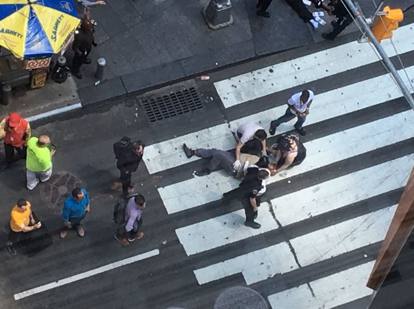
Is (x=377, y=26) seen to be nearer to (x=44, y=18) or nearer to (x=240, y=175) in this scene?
(x=240, y=175)

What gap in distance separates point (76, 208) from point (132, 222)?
1.05 meters

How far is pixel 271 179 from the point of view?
18078mm

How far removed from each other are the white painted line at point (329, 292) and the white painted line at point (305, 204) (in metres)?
1.37

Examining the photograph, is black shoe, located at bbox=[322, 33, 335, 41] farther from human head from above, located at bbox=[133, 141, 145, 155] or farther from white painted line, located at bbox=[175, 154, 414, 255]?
human head from above, located at bbox=[133, 141, 145, 155]

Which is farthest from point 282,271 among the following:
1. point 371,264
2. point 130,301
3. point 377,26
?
point 377,26

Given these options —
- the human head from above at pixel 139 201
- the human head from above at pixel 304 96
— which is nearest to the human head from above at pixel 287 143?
the human head from above at pixel 304 96

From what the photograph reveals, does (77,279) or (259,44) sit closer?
(77,279)

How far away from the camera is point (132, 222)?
15.9 meters

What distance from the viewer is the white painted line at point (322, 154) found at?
17.7 metres

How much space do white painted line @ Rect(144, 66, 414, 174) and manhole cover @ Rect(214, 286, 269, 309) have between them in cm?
301

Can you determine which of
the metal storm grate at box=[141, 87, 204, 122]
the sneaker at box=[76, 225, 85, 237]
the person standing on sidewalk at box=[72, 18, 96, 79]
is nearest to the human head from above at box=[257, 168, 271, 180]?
the metal storm grate at box=[141, 87, 204, 122]

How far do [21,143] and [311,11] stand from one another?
7.81m

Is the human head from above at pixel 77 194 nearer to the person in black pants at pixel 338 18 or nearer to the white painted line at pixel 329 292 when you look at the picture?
the white painted line at pixel 329 292

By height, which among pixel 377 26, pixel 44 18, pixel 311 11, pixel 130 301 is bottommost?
pixel 130 301
